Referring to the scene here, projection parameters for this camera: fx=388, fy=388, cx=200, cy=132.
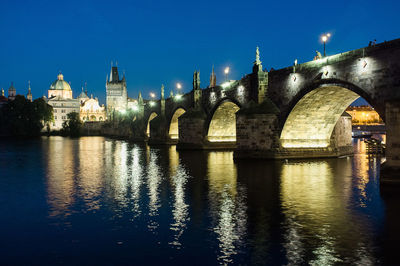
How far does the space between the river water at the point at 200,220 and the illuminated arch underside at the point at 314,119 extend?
815 centimetres

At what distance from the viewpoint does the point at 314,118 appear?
31688 mm

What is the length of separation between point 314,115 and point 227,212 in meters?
20.2

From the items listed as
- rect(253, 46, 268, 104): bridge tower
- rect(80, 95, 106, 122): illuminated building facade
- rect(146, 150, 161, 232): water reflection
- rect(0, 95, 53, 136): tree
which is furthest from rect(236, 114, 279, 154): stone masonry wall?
rect(80, 95, 106, 122): illuminated building facade

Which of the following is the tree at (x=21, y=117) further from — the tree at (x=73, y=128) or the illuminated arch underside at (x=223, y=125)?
the illuminated arch underside at (x=223, y=125)

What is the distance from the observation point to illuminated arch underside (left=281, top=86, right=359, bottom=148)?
1152 inches

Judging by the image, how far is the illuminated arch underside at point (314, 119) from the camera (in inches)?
1152

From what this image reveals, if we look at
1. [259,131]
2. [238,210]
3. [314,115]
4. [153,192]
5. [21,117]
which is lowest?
[238,210]

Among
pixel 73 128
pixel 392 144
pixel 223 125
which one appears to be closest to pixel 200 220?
pixel 392 144

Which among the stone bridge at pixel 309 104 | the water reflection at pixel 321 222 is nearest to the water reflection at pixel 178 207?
the water reflection at pixel 321 222

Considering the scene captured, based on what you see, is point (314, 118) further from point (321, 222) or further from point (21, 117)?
point (21, 117)

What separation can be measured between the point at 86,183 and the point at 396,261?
15.8 metres

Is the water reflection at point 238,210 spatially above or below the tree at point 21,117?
below

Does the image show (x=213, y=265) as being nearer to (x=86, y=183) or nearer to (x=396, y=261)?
(x=396, y=261)

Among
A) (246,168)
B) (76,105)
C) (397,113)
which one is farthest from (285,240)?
(76,105)
